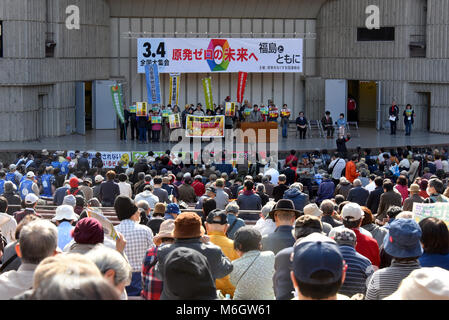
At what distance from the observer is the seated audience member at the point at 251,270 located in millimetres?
5996

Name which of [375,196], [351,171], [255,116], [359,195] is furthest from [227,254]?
[255,116]

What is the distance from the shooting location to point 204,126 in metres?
24.7

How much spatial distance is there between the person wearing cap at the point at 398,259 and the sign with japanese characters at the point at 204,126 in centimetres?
1922

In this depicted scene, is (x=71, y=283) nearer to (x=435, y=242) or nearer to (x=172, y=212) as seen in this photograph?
(x=435, y=242)

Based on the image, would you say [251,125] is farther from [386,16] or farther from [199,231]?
[199,231]

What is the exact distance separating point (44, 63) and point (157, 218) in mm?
19476

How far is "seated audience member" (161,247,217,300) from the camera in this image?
4258 mm

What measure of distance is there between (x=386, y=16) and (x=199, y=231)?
87.4 feet

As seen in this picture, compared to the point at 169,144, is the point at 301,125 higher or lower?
higher

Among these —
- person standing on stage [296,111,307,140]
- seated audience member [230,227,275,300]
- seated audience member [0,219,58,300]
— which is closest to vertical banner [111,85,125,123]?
person standing on stage [296,111,307,140]

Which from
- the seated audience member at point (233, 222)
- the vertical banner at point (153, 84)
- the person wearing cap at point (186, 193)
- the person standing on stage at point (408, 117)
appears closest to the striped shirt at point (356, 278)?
the seated audience member at point (233, 222)

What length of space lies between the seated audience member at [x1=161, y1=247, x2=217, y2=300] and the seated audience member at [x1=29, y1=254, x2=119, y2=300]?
118 centimetres

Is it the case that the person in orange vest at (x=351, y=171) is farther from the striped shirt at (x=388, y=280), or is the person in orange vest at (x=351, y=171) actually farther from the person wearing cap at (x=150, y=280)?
the striped shirt at (x=388, y=280)
